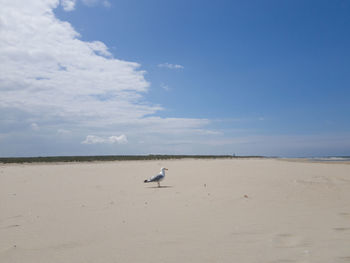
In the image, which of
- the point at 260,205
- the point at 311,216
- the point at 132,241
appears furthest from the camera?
the point at 260,205

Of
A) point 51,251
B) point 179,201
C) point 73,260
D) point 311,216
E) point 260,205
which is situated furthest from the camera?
point 179,201

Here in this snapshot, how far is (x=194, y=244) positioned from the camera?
4273mm

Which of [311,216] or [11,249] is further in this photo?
[311,216]

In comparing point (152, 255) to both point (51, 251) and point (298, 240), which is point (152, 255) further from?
point (298, 240)

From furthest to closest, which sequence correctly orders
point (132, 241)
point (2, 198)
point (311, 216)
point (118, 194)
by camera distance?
point (118, 194) → point (2, 198) → point (311, 216) → point (132, 241)

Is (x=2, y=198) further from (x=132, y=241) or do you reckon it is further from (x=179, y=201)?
(x=132, y=241)

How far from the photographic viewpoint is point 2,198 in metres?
8.92

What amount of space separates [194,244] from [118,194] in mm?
5824

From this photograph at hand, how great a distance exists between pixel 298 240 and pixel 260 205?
2859 mm

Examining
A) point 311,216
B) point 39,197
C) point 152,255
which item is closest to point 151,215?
point 152,255

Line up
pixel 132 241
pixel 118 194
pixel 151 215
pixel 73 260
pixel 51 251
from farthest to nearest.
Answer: pixel 118 194 → pixel 151 215 → pixel 132 241 → pixel 51 251 → pixel 73 260

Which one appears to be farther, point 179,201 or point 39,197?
point 39,197

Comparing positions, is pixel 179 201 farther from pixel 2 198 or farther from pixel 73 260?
pixel 2 198

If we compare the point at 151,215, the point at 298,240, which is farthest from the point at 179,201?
the point at 298,240
